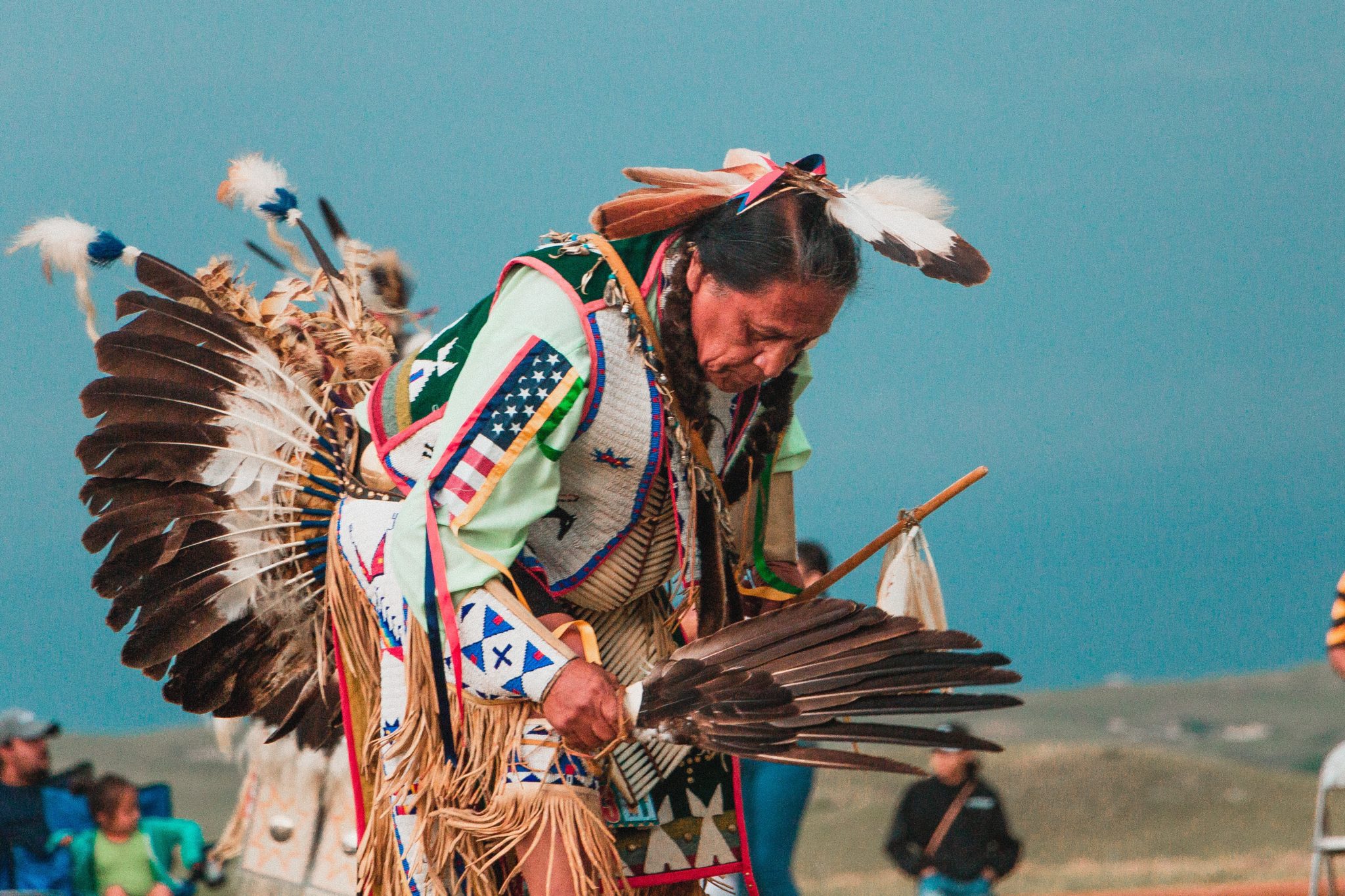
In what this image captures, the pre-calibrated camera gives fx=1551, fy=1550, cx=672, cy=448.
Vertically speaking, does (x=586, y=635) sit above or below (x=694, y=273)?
below

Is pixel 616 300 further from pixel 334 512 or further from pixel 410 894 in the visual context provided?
pixel 410 894

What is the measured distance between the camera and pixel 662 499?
2.05 metres

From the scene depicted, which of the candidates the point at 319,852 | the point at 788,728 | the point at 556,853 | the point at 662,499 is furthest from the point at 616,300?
the point at 319,852

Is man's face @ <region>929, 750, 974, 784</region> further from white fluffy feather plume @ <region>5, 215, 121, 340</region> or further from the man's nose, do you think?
white fluffy feather plume @ <region>5, 215, 121, 340</region>

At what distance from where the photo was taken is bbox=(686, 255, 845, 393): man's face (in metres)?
1.84

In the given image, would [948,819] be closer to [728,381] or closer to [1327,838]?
[1327,838]

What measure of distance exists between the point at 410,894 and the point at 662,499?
62 cm

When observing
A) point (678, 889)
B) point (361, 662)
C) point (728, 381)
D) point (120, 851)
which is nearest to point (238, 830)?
point (120, 851)

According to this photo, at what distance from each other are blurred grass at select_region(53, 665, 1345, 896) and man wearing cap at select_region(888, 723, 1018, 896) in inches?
23.9

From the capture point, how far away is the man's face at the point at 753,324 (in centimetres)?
184

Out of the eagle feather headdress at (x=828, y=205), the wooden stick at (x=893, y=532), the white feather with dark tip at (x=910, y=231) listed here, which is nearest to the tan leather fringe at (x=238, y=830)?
the wooden stick at (x=893, y=532)

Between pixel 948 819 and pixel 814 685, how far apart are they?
1.95 metres

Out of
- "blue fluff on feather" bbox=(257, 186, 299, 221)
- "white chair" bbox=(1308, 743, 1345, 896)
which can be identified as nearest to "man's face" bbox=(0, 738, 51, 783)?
"blue fluff on feather" bbox=(257, 186, 299, 221)

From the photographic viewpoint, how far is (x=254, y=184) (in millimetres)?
2621
